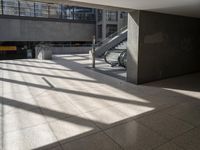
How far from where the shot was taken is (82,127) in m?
2.64

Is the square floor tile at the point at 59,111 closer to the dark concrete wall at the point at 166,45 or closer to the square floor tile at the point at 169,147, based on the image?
the square floor tile at the point at 169,147

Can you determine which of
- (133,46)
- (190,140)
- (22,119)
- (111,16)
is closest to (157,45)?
(133,46)

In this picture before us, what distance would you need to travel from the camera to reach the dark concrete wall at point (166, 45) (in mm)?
5211

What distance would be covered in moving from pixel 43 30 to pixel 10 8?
366 cm

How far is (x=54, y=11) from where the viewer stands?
726 inches

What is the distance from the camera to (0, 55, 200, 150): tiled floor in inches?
88.5

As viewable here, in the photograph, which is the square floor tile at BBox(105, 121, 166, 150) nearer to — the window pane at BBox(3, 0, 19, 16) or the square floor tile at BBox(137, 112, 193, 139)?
the square floor tile at BBox(137, 112, 193, 139)

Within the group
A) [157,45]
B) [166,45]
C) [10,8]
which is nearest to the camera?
[157,45]

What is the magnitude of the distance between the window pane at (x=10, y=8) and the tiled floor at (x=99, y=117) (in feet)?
47.4

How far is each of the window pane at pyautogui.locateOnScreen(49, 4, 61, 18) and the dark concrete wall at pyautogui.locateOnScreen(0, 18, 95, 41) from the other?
2.73ft

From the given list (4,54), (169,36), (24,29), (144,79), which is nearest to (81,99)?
(144,79)

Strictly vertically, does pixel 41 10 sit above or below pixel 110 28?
above

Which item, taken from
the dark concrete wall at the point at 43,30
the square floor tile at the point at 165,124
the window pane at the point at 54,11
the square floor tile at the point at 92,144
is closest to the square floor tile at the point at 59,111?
the square floor tile at the point at 92,144

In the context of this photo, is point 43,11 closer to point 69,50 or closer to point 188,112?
point 69,50
